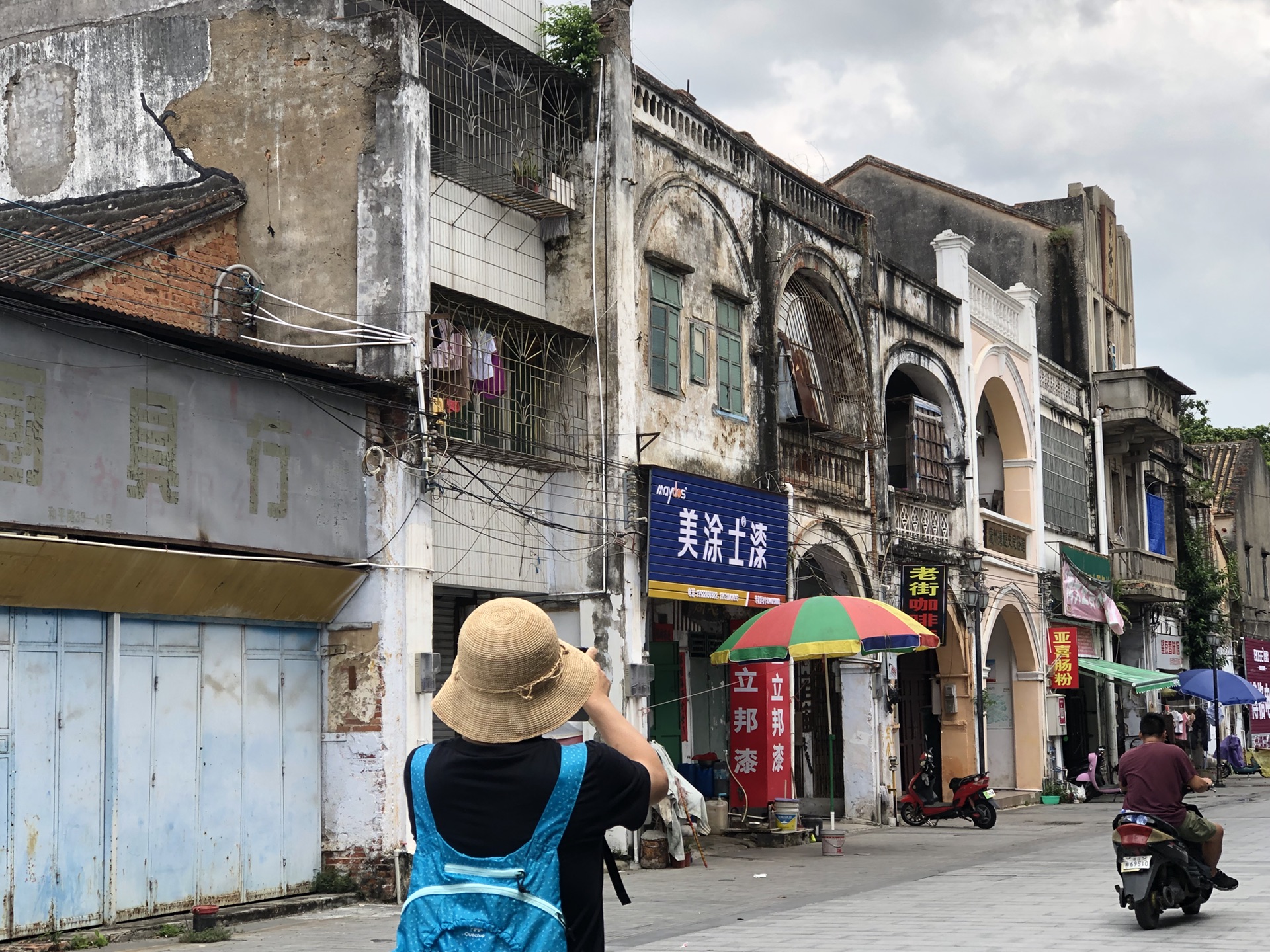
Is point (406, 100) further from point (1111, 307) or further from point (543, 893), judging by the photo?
point (1111, 307)

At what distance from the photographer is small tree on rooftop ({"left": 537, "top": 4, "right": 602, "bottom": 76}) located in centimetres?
1562

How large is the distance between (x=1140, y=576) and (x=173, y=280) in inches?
923

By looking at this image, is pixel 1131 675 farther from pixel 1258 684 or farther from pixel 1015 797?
pixel 1258 684

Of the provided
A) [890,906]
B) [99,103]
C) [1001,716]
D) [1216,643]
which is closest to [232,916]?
[890,906]

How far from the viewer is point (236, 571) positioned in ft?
37.6

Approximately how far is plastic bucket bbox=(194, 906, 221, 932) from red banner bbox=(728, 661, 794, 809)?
887 cm

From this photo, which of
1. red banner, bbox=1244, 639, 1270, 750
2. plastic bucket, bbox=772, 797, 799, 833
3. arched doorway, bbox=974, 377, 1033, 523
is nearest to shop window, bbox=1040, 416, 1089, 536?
arched doorway, bbox=974, 377, 1033, 523

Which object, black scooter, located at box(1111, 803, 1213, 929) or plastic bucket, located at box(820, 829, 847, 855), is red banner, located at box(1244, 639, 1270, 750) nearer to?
plastic bucket, located at box(820, 829, 847, 855)

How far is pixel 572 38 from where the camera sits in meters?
15.6

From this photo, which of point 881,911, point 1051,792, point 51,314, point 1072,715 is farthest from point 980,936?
point 1072,715

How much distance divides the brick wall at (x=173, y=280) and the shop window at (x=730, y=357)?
20.0 feet

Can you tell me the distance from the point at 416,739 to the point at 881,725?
379 inches

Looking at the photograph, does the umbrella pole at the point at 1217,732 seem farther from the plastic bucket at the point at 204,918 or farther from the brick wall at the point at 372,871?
the plastic bucket at the point at 204,918

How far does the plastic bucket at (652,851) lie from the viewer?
15281 millimetres
